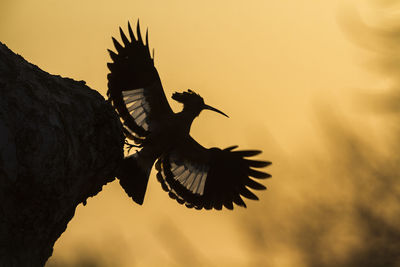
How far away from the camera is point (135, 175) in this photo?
584cm

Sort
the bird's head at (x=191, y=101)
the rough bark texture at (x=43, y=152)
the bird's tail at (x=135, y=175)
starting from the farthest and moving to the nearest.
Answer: the bird's head at (x=191, y=101), the bird's tail at (x=135, y=175), the rough bark texture at (x=43, y=152)

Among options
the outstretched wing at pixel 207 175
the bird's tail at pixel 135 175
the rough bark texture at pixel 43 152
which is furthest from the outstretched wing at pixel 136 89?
the rough bark texture at pixel 43 152

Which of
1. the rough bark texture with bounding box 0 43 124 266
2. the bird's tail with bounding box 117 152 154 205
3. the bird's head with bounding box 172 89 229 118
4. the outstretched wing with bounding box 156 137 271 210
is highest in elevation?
the bird's head with bounding box 172 89 229 118

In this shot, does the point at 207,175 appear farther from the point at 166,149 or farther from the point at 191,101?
the point at 191,101

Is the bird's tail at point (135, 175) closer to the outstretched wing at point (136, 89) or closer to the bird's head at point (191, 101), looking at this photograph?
the outstretched wing at point (136, 89)

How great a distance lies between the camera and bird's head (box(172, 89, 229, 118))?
6.09 meters

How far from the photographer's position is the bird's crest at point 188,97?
615 cm

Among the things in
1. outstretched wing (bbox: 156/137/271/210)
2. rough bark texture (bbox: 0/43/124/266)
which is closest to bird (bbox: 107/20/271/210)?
outstretched wing (bbox: 156/137/271/210)

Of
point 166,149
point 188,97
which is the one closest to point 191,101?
point 188,97

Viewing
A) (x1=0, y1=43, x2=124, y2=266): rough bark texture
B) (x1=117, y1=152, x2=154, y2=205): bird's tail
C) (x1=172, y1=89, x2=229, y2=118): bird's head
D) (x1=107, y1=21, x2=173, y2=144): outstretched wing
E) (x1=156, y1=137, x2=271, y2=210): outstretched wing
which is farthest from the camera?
(x1=156, y1=137, x2=271, y2=210): outstretched wing

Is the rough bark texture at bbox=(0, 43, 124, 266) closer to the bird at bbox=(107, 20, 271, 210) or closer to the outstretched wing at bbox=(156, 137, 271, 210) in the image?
the bird at bbox=(107, 20, 271, 210)

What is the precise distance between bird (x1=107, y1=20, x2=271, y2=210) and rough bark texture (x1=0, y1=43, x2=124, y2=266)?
3.12ft

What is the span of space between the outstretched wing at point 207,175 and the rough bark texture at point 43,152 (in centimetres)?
160

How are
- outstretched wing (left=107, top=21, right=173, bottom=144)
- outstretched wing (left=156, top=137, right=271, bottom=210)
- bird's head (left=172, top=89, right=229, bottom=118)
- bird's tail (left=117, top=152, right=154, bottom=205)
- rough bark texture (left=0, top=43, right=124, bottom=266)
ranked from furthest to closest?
outstretched wing (left=156, top=137, right=271, bottom=210) < bird's head (left=172, top=89, right=229, bottom=118) < outstretched wing (left=107, top=21, right=173, bottom=144) < bird's tail (left=117, top=152, right=154, bottom=205) < rough bark texture (left=0, top=43, right=124, bottom=266)
